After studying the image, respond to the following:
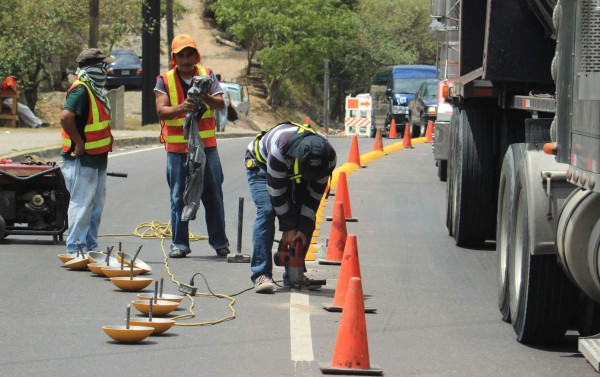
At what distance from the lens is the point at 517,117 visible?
11.9 metres

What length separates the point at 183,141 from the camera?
1136 cm

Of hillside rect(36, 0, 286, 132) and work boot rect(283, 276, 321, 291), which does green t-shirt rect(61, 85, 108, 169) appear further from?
hillside rect(36, 0, 286, 132)

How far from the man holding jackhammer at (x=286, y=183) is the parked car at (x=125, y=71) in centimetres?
3953

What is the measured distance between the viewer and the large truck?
6625 mm

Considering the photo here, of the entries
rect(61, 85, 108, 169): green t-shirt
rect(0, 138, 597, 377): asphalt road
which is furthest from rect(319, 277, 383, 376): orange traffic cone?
rect(61, 85, 108, 169): green t-shirt

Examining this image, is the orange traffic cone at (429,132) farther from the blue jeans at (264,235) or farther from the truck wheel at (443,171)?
the blue jeans at (264,235)

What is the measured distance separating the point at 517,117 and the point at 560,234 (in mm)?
4897

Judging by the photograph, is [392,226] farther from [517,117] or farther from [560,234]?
[560,234]

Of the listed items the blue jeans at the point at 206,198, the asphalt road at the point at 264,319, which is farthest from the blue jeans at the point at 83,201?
the blue jeans at the point at 206,198

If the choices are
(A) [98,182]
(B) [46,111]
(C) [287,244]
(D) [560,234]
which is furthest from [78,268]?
(B) [46,111]

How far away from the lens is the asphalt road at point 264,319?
712 centimetres

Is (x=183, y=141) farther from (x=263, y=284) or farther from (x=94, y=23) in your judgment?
(x=94, y=23)

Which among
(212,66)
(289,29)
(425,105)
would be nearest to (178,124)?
(425,105)

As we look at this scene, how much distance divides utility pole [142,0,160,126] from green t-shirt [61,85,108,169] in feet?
83.8
